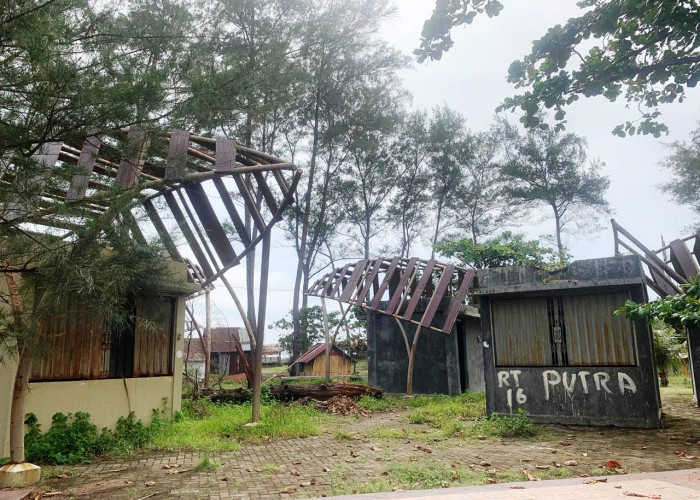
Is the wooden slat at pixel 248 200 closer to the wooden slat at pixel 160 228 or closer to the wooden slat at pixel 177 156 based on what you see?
the wooden slat at pixel 177 156

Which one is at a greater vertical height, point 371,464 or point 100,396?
point 100,396

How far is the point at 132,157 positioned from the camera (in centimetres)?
464

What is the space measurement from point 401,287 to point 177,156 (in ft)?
35.5

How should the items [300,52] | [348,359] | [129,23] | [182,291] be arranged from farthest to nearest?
[348,359], [300,52], [182,291], [129,23]

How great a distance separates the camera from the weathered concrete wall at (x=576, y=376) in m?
9.21

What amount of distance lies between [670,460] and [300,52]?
15663mm

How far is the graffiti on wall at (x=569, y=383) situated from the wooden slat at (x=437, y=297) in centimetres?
415

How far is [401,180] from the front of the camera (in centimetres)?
2866

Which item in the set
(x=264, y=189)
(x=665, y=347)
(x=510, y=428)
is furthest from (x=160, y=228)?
(x=665, y=347)

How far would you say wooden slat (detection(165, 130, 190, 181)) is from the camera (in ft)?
18.1

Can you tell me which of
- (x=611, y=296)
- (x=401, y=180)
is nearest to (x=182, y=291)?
(x=611, y=296)

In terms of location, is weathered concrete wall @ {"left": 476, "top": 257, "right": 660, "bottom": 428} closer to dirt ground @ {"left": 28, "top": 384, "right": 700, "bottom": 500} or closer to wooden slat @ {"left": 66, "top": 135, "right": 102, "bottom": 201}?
dirt ground @ {"left": 28, "top": 384, "right": 700, "bottom": 500}

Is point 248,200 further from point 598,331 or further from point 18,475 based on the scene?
point 598,331

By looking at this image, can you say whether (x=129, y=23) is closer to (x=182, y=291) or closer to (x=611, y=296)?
(x=182, y=291)
